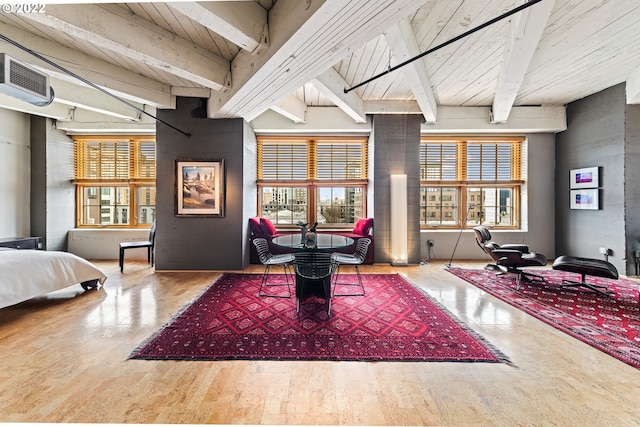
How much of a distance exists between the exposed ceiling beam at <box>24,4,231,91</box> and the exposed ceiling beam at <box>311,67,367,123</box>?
4.96ft

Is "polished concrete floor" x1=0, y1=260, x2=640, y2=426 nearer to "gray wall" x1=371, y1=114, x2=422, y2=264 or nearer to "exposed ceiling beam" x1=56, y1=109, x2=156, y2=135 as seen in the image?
"gray wall" x1=371, y1=114, x2=422, y2=264

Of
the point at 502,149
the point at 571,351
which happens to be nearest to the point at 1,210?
the point at 571,351

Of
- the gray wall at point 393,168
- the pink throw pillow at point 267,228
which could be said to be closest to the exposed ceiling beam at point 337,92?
the gray wall at point 393,168

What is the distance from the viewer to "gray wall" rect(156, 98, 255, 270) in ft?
16.1

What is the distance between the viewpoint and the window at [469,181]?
614 centimetres

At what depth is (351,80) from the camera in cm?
454

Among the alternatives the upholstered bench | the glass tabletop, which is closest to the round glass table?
the glass tabletop

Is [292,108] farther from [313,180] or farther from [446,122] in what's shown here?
[446,122]

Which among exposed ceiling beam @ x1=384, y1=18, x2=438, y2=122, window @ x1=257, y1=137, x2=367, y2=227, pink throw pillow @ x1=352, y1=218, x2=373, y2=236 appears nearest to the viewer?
exposed ceiling beam @ x1=384, y1=18, x2=438, y2=122

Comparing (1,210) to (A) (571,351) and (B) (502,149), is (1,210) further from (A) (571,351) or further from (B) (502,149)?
(B) (502,149)

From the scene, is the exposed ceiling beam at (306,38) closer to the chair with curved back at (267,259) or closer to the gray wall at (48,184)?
the chair with curved back at (267,259)

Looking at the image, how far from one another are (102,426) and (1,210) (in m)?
6.41

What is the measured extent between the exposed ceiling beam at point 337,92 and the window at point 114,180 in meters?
4.56

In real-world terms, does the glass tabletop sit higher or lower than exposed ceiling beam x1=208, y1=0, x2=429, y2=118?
lower
